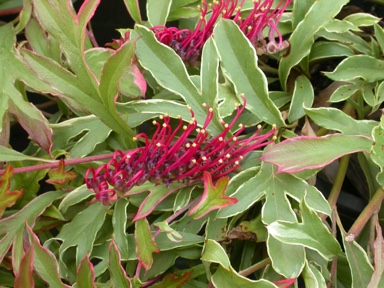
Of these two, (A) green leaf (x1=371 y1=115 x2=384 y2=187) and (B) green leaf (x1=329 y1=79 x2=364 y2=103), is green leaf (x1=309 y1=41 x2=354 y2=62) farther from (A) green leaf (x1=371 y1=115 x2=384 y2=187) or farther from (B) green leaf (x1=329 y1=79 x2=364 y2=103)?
(A) green leaf (x1=371 y1=115 x2=384 y2=187)

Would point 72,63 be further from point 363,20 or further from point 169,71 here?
point 363,20

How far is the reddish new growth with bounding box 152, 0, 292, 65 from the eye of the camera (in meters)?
0.62

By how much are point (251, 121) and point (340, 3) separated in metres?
0.17

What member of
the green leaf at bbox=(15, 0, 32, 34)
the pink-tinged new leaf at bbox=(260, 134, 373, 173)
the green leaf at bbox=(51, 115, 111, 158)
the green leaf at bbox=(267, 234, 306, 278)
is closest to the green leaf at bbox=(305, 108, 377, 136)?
the pink-tinged new leaf at bbox=(260, 134, 373, 173)

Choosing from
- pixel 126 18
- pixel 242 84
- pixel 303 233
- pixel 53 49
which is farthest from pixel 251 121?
pixel 126 18

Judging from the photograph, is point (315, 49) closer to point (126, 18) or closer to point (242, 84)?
point (242, 84)

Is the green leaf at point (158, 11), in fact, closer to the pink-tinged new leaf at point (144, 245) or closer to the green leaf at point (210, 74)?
the green leaf at point (210, 74)

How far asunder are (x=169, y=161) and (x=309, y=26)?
0.78 feet

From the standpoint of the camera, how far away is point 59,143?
0.64m

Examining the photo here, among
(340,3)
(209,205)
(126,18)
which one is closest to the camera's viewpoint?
(209,205)

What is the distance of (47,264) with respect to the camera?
1.62 feet

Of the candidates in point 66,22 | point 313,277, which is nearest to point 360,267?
point 313,277

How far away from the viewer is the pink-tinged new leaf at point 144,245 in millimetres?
515

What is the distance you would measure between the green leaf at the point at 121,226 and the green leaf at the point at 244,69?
0.17m
